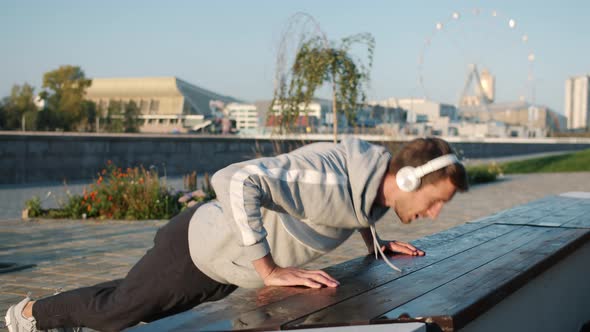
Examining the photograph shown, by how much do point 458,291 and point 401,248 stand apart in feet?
2.85

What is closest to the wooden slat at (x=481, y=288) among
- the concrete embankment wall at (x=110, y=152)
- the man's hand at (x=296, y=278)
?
the man's hand at (x=296, y=278)

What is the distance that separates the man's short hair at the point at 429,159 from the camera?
2.38 m

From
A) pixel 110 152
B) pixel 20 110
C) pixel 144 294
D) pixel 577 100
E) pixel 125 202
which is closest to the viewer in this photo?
pixel 144 294

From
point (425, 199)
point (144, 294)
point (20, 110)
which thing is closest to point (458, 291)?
point (425, 199)

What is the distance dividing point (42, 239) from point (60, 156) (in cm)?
913

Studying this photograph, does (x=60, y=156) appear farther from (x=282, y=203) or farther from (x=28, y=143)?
(x=282, y=203)

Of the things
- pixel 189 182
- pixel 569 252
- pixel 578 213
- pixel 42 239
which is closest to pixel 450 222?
pixel 189 182

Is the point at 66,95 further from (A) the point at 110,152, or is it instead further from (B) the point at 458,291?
(B) the point at 458,291

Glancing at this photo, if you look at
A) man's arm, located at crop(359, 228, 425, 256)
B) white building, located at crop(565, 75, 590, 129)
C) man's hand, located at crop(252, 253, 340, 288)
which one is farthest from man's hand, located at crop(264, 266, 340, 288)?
white building, located at crop(565, 75, 590, 129)

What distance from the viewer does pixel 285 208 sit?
242cm

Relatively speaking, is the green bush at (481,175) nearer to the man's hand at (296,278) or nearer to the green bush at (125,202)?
the green bush at (125,202)

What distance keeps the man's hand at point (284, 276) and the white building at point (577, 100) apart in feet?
665

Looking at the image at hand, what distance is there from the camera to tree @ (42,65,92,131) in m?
58.3

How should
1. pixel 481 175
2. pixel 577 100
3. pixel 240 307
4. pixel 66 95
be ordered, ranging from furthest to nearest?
pixel 577 100 < pixel 66 95 < pixel 481 175 < pixel 240 307
